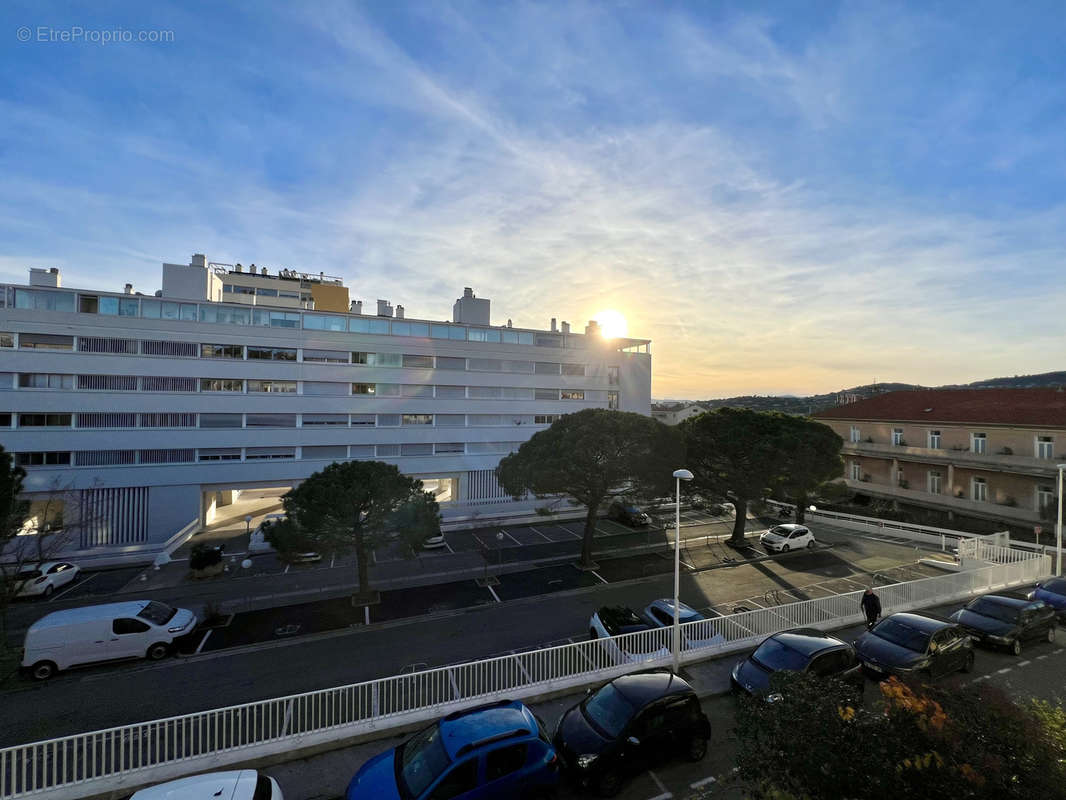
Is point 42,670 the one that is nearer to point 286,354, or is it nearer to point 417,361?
point 286,354

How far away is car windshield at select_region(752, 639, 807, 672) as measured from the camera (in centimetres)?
954

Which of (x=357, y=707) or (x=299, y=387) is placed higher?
(x=299, y=387)

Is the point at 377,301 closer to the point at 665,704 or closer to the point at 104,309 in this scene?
the point at 104,309

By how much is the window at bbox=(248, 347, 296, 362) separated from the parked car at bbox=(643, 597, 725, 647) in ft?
91.0

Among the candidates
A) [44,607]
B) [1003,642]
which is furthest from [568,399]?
[44,607]

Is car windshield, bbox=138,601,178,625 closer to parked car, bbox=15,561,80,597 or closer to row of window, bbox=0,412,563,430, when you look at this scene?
parked car, bbox=15,561,80,597

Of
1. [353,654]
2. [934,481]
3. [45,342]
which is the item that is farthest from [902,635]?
[45,342]

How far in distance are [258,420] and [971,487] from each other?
4927 centimetres

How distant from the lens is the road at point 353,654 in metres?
11.4

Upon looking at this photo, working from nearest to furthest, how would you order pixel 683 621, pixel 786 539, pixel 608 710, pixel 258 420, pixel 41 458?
pixel 608 710, pixel 683 621, pixel 786 539, pixel 41 458, pixel 258 420

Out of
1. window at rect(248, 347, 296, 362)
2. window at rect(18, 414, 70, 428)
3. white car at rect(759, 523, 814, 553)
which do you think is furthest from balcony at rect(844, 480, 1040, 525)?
window at rect(18, 414, 70, 428)

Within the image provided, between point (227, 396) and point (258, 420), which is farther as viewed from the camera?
point (258, 420)

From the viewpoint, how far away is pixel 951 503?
32.6 meters

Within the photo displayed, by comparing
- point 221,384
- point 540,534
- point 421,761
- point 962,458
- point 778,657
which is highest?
point 221,384
